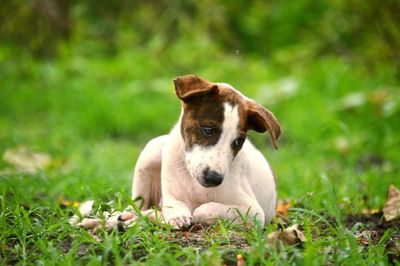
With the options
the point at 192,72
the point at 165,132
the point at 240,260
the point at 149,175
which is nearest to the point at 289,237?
the point at 240,260

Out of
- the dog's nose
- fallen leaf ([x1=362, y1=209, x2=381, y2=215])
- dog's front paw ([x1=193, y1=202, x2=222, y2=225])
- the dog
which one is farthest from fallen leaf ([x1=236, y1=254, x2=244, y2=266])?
fallen leaf ([x1=362, y1=209, x2=381, y2=215])

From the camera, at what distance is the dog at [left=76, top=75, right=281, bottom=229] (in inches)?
180

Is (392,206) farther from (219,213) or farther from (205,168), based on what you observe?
(205,168)

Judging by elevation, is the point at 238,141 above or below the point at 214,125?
below

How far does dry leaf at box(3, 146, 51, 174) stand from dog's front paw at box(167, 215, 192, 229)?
3175 mm

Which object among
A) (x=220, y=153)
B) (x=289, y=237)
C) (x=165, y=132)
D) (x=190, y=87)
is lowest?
(x=165, y=132)

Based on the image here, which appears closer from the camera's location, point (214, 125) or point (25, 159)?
point (214, 125)

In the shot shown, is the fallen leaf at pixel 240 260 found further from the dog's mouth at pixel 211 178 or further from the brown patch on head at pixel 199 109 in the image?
the brown patch on head at pixel 199 109

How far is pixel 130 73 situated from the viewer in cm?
1353

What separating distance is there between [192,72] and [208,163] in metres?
9.17

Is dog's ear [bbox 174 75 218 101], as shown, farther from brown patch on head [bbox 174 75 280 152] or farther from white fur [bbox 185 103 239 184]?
white fur [bbox 185 103 239 184]

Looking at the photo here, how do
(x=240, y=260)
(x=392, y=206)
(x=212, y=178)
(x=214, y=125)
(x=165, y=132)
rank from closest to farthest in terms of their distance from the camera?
1. (x=240, y=260)
2. (x=212, y=178)
3. (x=214, y=125)
4. (x=392, y=206)
5. (x=165, y=132)

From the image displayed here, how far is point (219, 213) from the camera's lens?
471 centimetres

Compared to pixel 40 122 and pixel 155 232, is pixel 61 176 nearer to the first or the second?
pixel 155 232
